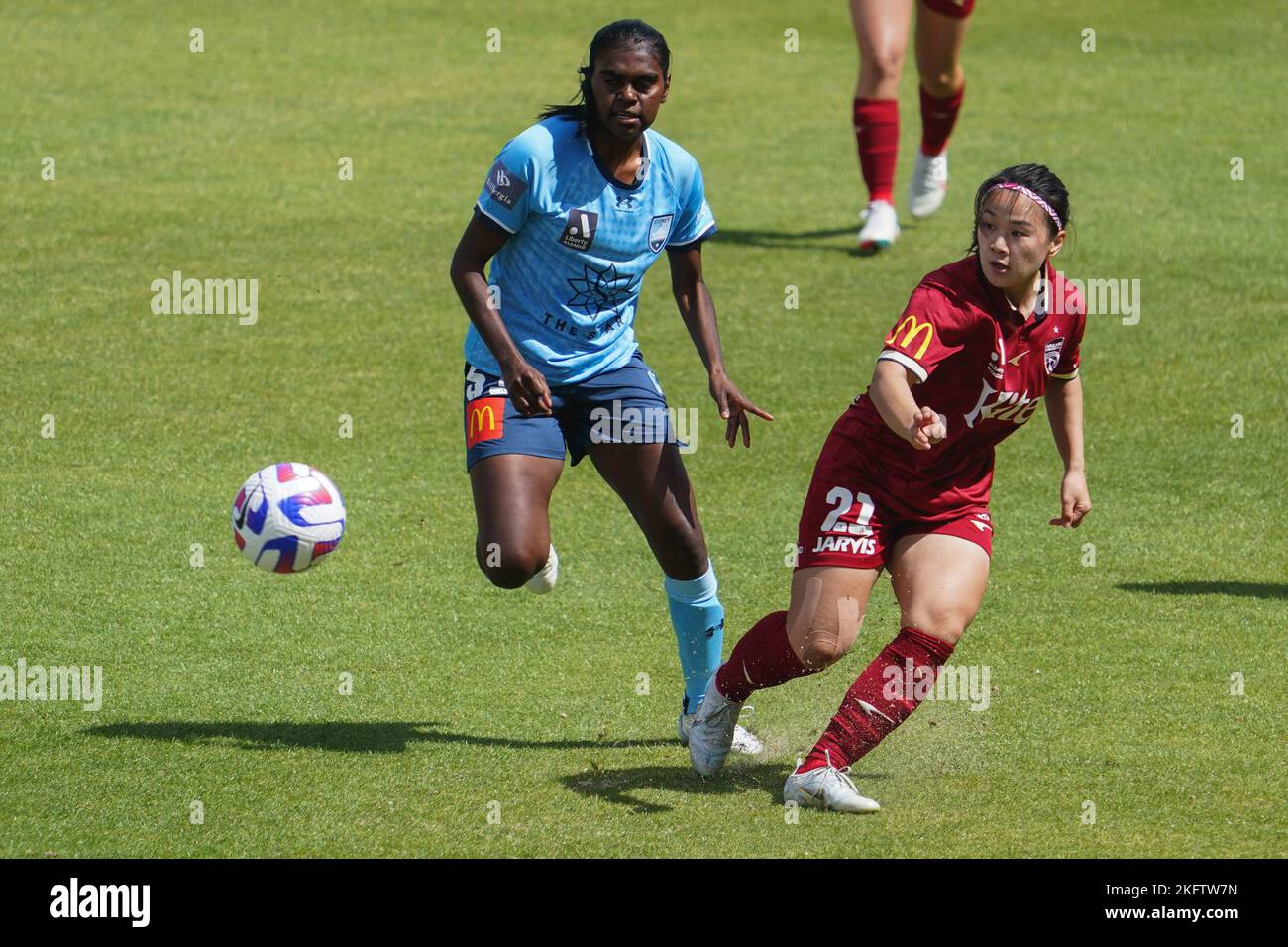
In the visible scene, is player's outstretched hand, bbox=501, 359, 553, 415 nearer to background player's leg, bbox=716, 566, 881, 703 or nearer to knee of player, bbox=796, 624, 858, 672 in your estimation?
background player's leg, bbox=716, 566, 881, 703

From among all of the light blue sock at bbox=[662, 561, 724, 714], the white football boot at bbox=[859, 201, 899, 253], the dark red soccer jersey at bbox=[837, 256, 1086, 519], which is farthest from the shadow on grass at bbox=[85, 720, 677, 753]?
the white football boot at bbox=[859, 201, 899, 253]

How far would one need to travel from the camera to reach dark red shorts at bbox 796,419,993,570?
559 centimetres

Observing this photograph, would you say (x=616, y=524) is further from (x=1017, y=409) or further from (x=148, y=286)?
(x=148, y=286)

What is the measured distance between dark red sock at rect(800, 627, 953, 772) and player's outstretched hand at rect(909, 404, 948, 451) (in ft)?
2.18

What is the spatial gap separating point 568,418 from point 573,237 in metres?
0.62

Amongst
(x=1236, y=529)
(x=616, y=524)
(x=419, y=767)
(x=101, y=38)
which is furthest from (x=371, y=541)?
(x=101, y=38)

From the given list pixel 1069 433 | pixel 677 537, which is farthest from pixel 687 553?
pixel 1069 433

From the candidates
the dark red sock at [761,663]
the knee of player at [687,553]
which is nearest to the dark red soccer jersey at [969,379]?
the dark red sock at [761,663]

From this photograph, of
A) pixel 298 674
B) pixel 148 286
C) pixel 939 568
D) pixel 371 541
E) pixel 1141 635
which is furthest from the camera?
pixel 148 286

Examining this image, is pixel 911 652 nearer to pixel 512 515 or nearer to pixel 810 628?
pixel 810 628

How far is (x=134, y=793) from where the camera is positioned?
5.57 m

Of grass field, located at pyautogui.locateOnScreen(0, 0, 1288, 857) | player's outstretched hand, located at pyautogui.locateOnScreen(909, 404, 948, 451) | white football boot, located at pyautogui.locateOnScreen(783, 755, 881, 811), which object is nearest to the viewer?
player's outstretched hand, located at pyautogui.locateOnScreen(909, 404, 948, 451)

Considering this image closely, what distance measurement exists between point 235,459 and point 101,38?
8.70 meters

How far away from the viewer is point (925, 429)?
5.12 meters
